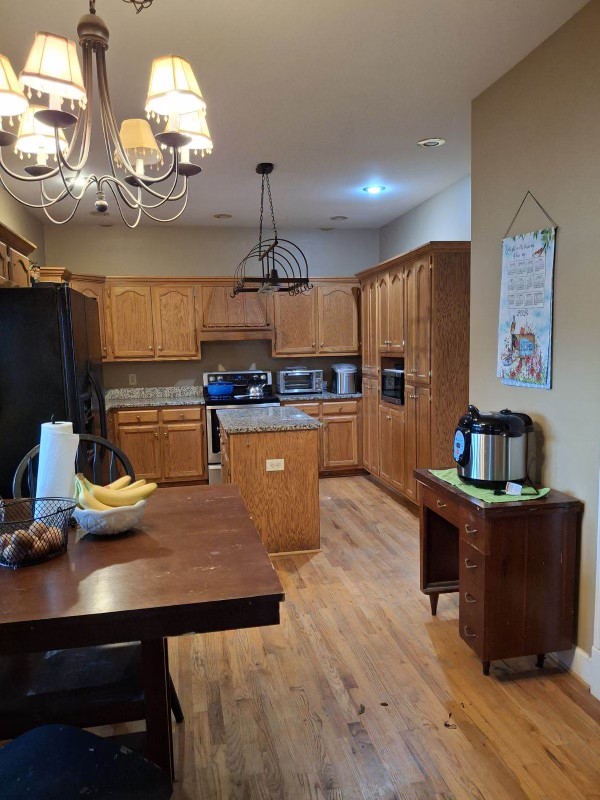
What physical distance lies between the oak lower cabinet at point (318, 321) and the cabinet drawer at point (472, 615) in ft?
12.4

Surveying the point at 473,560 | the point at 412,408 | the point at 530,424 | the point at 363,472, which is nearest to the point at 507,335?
the point at 530,424

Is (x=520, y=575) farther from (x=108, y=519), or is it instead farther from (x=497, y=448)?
(x=108, y=519)

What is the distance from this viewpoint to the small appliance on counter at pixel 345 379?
5.82 m

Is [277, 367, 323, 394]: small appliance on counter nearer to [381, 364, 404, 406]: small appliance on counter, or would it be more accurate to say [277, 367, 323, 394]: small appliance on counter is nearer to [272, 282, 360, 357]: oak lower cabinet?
[272, 282, 360, 357]: oak lower cabinet

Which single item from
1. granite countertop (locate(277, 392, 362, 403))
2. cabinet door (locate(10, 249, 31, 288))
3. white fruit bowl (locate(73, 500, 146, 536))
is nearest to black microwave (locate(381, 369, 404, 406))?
granite countertop (locate(277, 392, 362, 403))

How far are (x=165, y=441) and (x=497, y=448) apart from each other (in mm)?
3736

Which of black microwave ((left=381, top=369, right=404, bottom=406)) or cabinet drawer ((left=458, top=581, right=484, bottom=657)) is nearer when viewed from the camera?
cabinet drawer ((left=458, top=581, right=484, bottom=657))

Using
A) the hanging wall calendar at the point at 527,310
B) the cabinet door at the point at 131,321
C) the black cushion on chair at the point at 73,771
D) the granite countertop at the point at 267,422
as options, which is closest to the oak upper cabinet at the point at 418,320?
the granite countertop at the point at 267,422

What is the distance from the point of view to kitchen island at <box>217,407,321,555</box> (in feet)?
11.8

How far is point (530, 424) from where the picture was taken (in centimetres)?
246

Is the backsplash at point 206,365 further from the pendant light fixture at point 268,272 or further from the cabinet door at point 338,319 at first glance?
the pendant light fixture at point 268,272

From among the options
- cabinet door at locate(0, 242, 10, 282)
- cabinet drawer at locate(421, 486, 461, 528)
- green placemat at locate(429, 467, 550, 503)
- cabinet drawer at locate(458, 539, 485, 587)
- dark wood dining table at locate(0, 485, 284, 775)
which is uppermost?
cabinet door at locate(0, 242, 10, 282)

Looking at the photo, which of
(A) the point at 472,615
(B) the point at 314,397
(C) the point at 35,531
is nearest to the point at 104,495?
(C) the point at 35,531

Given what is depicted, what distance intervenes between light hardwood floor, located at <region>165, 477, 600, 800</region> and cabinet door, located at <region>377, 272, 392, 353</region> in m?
2.48
